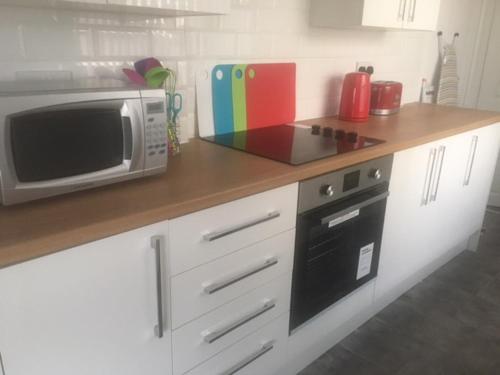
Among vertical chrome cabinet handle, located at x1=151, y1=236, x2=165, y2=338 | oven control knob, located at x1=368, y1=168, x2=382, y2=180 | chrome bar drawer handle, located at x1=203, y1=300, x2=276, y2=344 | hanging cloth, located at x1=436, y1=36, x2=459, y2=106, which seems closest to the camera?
vertical chrome cabinet handle, located at x1=151, y1=236, x2=165, y2=338

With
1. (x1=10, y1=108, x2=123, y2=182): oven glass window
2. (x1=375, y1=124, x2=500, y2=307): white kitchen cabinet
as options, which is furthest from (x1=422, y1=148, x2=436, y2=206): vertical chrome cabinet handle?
(x1=10, y1=108, x2=123, y2=182): oven glass window

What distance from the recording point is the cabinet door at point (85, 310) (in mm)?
866

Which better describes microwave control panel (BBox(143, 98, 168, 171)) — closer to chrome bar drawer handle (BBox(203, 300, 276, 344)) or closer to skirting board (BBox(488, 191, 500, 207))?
chrome bar drawer handle (BBox(203, 300, 276, 344))

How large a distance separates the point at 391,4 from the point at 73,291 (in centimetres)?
181

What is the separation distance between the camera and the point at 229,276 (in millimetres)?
1275

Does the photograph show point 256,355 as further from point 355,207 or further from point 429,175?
point 429,175

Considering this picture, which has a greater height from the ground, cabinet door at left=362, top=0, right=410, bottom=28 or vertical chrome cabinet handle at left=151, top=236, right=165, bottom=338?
cabinet door at left=362, top=0, right=410, bottom=28

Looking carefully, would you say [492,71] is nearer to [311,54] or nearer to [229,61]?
[311,54]

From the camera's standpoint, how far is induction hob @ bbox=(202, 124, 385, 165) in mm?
1527

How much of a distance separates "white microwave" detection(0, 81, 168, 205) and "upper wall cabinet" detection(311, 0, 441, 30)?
1.13 m

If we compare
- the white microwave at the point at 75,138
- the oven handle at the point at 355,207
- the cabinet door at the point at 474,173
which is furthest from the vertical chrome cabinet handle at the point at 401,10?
the white microwave at the point at 75,138

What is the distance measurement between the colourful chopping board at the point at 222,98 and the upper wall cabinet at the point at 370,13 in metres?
0.56

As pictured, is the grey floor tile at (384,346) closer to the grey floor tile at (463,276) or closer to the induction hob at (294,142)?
the grey floor tile at (463,276)

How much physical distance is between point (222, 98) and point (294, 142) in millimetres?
341
